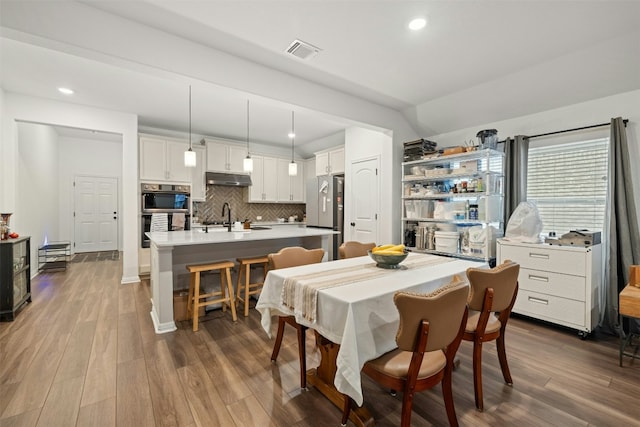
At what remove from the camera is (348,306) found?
1.39 meters

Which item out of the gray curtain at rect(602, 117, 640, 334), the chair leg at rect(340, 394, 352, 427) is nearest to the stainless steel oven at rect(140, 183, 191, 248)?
the chair leg at rect(340, 394, 352, 427)

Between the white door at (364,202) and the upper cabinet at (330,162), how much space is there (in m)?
0.56

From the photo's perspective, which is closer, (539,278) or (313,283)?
(313,283)

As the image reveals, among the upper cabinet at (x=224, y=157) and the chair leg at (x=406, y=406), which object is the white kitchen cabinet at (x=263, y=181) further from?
the chair leg at (x=406, y=406)

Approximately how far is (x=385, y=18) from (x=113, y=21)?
208 centimetres

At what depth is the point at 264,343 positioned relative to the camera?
2604mm

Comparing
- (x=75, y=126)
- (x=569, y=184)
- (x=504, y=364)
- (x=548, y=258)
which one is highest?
(x=75, y=126)

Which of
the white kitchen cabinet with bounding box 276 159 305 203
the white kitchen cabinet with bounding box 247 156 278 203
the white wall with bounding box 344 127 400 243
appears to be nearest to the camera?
the white wall with bounding box 344 127 400 243

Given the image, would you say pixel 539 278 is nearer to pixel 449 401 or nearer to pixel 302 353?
pixel 449 401

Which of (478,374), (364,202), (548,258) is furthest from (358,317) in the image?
(364,202)

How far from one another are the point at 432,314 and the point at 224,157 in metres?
5.41

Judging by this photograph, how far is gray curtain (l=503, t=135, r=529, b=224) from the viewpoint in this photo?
3.46 meters

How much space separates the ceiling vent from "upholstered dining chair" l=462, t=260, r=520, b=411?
228cm

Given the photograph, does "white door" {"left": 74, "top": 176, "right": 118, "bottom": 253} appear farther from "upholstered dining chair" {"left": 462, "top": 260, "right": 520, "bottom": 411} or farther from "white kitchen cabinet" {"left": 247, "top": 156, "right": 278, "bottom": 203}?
"upholstered dining chair" {"left": 462, "top": 260, "right": 520, "bottom": 411}
